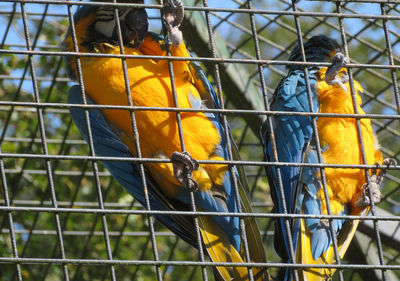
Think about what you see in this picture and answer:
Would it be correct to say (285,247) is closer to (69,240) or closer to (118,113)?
(118,113)

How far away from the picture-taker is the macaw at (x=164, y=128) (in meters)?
2.09

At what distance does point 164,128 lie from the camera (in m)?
2.10

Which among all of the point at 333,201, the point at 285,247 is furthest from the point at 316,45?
the point at 285,247

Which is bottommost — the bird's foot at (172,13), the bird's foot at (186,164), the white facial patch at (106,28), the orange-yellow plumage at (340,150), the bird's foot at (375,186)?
the bird's foot at (186,164)

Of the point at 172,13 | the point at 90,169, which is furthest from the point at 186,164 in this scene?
the point at 90,169

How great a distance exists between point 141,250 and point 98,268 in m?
0.23

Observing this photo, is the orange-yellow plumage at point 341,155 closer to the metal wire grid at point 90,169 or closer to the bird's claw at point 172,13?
the metal wire grid at point 90,169

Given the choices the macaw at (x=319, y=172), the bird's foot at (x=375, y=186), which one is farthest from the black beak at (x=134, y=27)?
the bird's foot at (x=375, y=186)

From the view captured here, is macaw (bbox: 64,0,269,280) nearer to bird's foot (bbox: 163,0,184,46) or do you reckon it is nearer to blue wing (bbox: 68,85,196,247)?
blue wing (bbox: 68,85,196,247)

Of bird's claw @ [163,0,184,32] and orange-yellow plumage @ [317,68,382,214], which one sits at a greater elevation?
bird's claw @ [163,0,184,32]

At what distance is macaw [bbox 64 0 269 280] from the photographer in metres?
2.09

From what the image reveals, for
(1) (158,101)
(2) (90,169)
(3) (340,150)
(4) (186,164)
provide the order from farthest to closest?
(2) (90,169) < (3) (340,150) < (1) (158,101) < (4) (186,164)

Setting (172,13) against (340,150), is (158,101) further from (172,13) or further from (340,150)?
(340,150)

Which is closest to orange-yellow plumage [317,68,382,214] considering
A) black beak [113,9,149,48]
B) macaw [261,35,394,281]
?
macaw [261,35,394,281]
